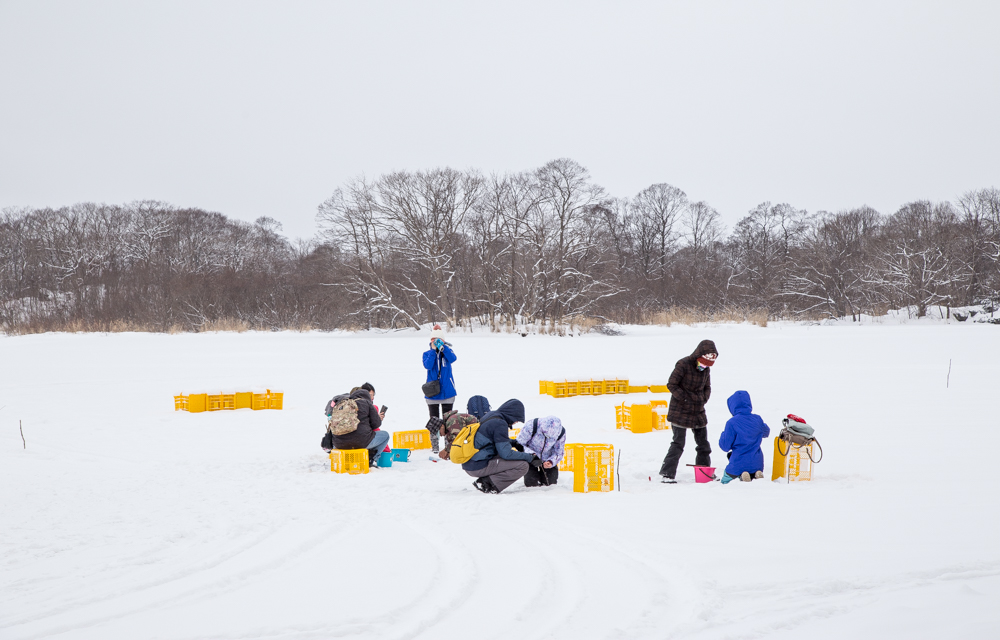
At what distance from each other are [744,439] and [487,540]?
9.87ft

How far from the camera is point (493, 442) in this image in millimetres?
6090

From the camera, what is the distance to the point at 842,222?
153ft

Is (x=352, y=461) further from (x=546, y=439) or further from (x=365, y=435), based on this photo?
(x=546, y=439)

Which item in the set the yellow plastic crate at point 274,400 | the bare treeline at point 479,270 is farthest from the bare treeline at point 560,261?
the yellow plastic crate at point 274,400

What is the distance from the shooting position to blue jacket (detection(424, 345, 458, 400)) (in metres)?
8.41

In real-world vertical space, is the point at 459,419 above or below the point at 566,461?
above

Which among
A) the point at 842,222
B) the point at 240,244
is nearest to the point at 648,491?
the point at 842,222

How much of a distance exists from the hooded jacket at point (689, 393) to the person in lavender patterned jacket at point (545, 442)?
4.27ft

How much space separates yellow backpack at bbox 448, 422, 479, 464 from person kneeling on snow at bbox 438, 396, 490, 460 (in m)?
1.11

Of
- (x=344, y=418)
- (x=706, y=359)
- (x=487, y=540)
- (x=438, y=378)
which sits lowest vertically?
(x=487, y=540)

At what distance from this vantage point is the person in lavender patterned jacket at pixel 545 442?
6.10 metres

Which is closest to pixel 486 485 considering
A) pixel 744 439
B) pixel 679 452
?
pixel 679 452

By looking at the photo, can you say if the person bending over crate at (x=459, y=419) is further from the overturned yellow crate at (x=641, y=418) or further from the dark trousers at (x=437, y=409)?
the overturned yellow crate at (x=641, y=418)

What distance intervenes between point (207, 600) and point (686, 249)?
56.4 m
